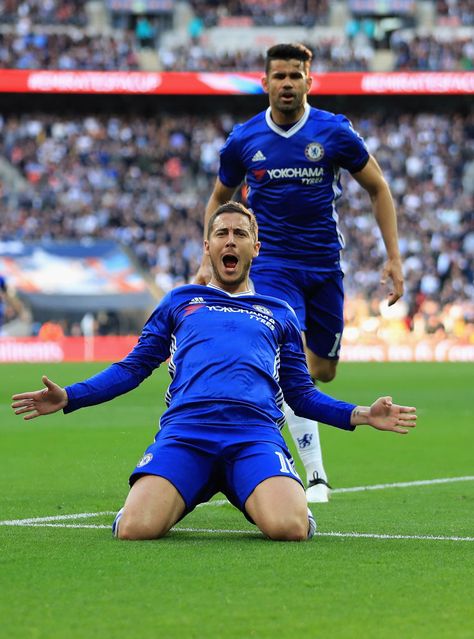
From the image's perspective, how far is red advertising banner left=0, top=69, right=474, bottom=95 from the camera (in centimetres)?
4234

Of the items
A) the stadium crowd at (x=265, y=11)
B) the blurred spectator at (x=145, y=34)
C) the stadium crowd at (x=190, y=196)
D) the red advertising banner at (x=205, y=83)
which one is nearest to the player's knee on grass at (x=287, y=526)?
the stadium crowd at (x=190, y=196)

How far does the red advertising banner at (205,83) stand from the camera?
42344mm

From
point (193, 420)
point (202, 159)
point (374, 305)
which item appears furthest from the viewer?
point (202, 159)

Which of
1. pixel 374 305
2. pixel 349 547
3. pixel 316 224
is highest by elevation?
pixel 316 224

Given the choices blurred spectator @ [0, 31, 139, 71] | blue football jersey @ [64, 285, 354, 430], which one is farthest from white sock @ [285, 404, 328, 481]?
blurred spectator @ [0, 31, 139, 71]

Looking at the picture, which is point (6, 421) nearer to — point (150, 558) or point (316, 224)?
point (316, 224)

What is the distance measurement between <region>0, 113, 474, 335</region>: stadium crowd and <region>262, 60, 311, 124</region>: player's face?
2593cm

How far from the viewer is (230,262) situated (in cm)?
665

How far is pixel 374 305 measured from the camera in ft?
115

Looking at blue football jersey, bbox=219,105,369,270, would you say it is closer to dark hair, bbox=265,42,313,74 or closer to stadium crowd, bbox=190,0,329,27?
dark hair, bbox=265,42,313,74

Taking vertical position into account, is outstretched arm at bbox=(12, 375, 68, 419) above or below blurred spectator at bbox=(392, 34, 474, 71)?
below

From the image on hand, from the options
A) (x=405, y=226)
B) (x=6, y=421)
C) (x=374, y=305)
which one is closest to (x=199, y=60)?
(x=405, y=226)

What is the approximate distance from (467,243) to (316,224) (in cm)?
3131

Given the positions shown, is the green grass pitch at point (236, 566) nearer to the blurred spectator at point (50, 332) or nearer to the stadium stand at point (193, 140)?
the blurred spectator at point (50, 332)
